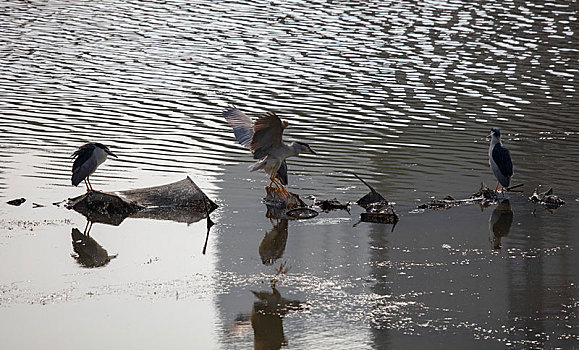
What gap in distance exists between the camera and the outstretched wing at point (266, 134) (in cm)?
1126

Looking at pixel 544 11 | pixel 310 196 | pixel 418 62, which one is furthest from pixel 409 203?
pixel 544 11

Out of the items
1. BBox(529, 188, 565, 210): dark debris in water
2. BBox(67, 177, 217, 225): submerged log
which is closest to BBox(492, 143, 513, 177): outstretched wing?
BBox(529, 188, 565, 210): dark debris in water

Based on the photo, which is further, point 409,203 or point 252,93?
point 252,93

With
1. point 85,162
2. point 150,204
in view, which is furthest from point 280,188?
point 85,162

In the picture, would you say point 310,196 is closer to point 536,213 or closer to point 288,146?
point 288,146

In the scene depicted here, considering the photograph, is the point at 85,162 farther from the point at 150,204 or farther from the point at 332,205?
the point at 332,205

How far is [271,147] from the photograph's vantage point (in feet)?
38.2

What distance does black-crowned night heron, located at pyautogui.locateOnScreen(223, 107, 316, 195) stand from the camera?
37.2 ft

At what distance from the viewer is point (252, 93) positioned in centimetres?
1847

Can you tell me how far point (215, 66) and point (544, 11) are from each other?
12.9 metres

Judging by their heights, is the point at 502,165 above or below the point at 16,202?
above

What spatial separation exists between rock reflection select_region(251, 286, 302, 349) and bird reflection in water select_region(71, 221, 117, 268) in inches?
70.4

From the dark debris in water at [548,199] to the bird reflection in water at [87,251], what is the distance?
212 inches

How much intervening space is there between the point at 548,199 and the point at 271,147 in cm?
350
